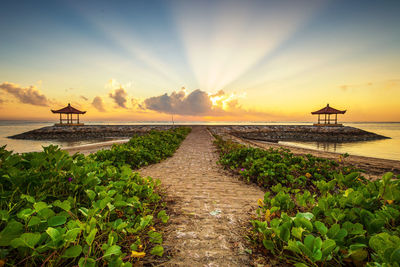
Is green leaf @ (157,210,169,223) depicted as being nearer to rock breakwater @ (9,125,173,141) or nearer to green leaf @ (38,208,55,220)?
green leaf @ (38,208,55,220)

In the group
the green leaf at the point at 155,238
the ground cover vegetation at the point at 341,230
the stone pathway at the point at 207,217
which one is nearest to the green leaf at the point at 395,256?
the ground cover vegetation at the point at 341,230

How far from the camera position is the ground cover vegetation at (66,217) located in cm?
106

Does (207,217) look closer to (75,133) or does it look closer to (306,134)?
(306,134)

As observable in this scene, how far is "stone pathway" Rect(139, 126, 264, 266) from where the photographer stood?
61.7 inches

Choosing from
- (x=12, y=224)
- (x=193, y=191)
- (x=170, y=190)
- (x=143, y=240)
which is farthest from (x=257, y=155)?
(x=12, y=224)

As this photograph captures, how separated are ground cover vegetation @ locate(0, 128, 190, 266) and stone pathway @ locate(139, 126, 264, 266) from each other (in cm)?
25

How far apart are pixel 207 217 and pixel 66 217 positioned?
1561 millimetres

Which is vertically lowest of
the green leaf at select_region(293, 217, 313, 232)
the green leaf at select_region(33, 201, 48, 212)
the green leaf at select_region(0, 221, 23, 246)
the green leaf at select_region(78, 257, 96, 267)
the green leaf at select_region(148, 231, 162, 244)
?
the green leaf at select_region(148, 231, 162, 244)

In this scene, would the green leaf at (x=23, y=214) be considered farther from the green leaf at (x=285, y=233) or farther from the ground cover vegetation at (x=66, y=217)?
the green leaf at (x=285, y=233)

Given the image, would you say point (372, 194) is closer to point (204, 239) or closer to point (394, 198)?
point (394, 198)

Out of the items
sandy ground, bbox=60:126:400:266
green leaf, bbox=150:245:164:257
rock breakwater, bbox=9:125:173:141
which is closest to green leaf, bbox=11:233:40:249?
green leaf, bbox=150:245:164:257

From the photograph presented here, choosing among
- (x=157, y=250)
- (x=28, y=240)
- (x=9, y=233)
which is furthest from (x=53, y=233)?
(x=157, y=250)

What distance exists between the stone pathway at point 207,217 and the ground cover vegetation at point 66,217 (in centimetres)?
25

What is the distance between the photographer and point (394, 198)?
1.48 metres
